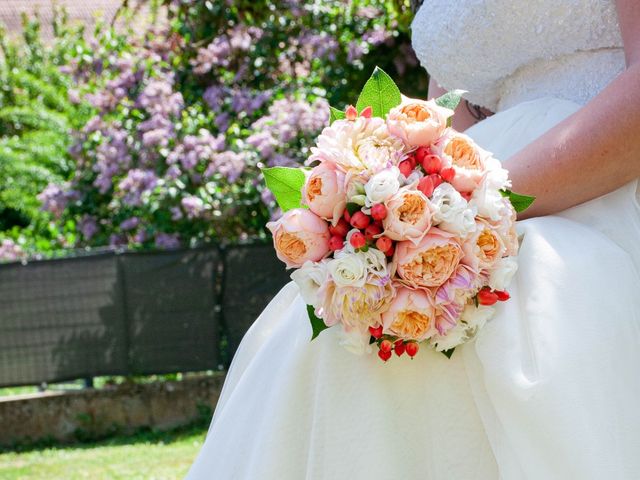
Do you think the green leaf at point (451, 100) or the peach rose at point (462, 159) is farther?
the green leaf at point (451, 100)

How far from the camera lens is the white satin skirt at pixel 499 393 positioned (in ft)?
4.50

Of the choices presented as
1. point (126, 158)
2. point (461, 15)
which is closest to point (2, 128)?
point (126, 158)

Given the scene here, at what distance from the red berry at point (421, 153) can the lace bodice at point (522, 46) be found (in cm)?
50

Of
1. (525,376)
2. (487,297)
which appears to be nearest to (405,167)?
(487,297)

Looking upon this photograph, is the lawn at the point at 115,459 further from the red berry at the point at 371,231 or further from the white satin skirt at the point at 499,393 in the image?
the red berry at the point at 371,231

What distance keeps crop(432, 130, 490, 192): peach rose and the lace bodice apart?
1.49ft

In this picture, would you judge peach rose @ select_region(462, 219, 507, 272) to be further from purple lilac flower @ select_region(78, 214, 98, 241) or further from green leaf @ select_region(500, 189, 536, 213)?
purple lilac flower @ select_region(78, 214, 98, 241)

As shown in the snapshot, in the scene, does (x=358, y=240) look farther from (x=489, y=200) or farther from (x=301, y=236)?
(x=489, y=200)

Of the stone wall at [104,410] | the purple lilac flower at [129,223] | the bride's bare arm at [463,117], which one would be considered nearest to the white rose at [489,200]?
the bride's bare arm at [463,117]

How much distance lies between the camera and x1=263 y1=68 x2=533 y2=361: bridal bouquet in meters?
1.44

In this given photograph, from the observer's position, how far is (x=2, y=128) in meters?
14.2

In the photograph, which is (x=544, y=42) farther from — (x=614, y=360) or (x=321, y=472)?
(x=321, y=472)

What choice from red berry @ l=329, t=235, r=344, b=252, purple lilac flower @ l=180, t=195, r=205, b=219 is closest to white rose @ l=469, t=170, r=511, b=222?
red berry @ l=329, t=235, r=344, b=252

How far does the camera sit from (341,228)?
4.87ft
